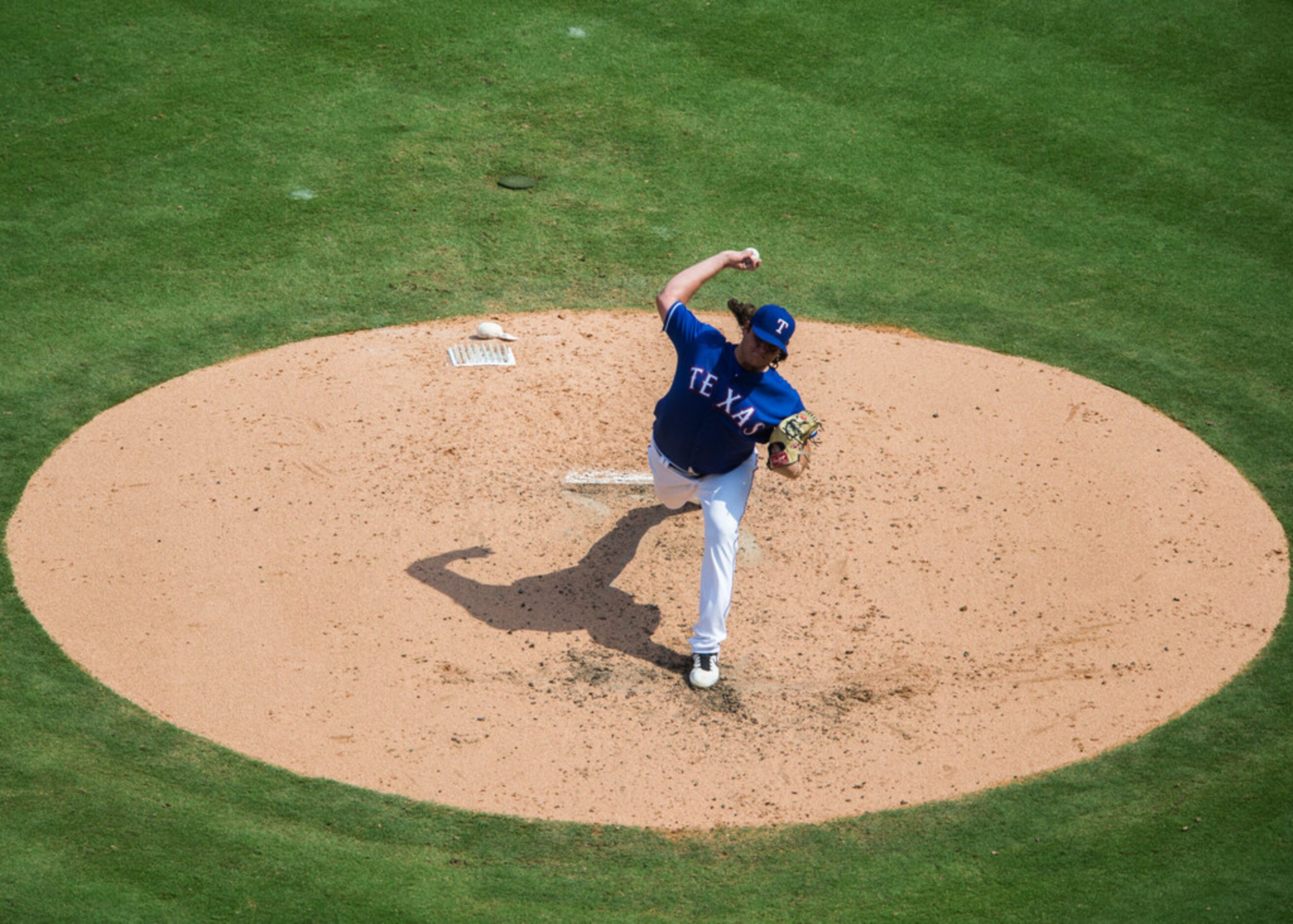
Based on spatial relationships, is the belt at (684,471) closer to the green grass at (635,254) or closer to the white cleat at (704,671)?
the white cleat at (704,671)

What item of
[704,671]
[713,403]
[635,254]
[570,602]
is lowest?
[570,602]

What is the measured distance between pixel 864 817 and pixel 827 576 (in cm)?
177

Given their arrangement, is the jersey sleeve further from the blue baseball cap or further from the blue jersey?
the blue baseball cap

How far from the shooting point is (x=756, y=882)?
5727 mm

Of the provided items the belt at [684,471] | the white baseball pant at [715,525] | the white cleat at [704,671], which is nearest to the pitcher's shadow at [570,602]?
the white cleat at [704,671]

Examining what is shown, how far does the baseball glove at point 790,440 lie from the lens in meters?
6.38

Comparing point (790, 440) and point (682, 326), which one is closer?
A: point (790, 440)

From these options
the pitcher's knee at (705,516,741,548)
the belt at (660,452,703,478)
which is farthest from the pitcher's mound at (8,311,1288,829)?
the belt at (660,452,703,478)

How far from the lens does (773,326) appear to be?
20.8ft

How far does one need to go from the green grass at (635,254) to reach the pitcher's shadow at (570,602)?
1.33 m

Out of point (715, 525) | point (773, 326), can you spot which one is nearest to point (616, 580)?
point (715, 525)

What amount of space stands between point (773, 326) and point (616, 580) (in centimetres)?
193

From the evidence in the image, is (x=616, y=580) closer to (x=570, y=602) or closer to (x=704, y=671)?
(x=570, y=602)

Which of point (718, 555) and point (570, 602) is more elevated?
point (718, 555)
